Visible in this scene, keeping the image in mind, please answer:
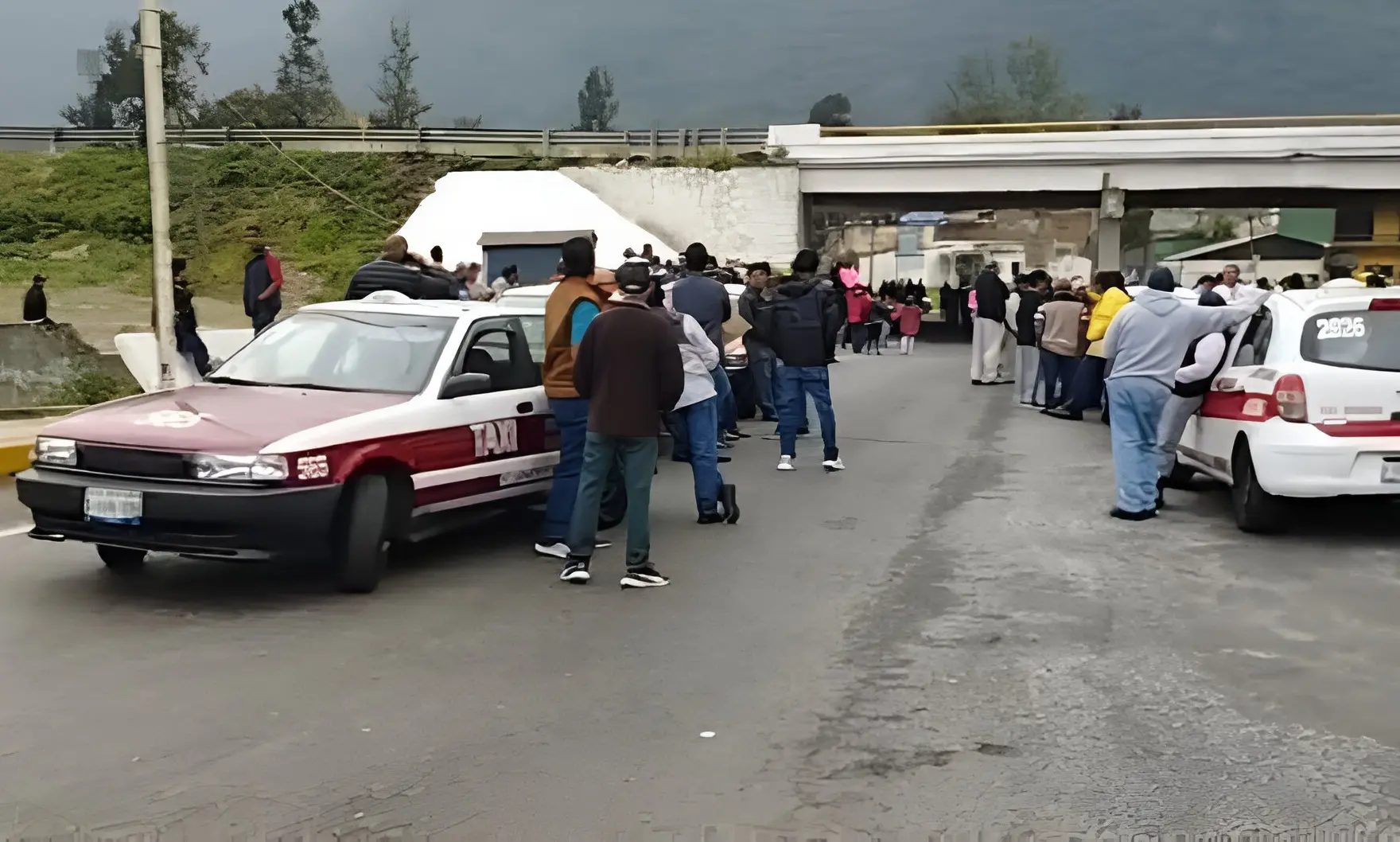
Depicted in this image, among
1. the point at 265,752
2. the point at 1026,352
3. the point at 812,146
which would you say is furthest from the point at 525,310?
the point at 812,146

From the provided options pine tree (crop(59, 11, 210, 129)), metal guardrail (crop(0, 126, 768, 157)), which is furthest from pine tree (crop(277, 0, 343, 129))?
metal guardrail (crop(0, 126, 768, 157))

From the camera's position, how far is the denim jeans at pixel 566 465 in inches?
335

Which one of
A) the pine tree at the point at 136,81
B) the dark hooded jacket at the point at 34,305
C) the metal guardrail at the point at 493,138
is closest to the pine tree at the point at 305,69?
the pine tree at the point at 136,81

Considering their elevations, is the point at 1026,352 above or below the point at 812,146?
below

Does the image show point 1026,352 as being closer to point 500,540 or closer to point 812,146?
point 500,540

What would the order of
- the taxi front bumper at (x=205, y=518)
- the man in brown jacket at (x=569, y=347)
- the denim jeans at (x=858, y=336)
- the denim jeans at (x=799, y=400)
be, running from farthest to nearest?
the denim jeans at (x=858, y=336), the denim jeans at (x=799, y=400), the man in brown jacket at (x=569, y=347), the taxi front bumper at (x=205, y=518)

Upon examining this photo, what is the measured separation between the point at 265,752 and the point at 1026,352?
15.8 m

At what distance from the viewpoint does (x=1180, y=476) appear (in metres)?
11.6

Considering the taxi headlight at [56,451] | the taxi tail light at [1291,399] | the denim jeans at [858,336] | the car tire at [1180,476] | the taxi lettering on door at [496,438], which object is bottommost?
the denim jeans at [858,336]

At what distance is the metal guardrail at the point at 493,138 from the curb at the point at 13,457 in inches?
1417

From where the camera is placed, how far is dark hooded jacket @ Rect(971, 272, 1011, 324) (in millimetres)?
21594

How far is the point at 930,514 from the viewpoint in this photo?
1041cm

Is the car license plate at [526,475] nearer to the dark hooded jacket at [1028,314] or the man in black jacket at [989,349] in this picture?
the dark hooded jacket at [1028,314]

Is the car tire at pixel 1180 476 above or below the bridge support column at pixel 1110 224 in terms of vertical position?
below
